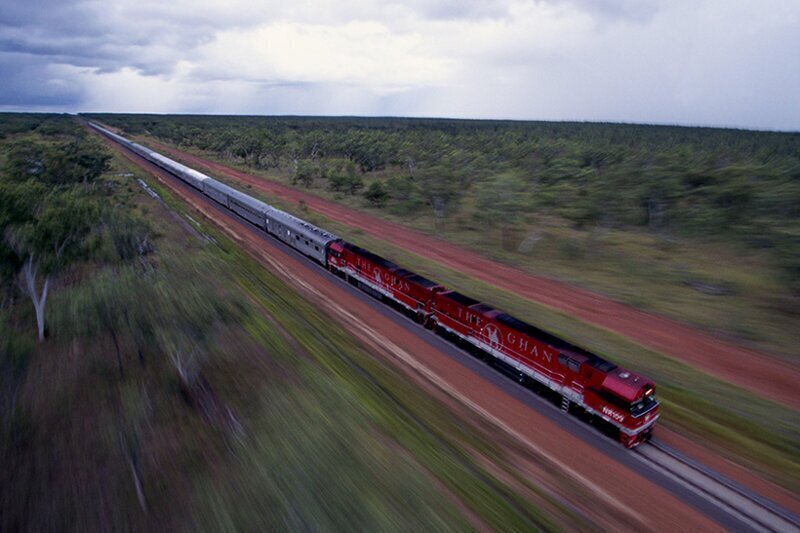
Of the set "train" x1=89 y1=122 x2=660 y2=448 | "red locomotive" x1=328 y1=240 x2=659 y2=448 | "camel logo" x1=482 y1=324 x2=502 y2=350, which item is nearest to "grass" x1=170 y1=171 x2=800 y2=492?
"train" x1=89 y1=122 x2=660 y2=448

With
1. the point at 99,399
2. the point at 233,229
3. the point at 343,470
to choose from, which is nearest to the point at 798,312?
the point at 343,470

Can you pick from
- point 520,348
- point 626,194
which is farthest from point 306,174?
point 520,348

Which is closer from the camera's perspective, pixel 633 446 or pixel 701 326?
pixel 633 446

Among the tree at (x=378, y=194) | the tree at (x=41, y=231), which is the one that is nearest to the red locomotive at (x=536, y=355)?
the tree at (x=41, y=231)

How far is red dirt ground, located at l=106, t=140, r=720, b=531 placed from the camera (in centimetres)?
1466

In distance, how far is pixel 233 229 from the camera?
49.0m

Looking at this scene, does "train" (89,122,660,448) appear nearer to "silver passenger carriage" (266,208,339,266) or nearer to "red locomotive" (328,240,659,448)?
"red locomotive" (328,240,659,448)

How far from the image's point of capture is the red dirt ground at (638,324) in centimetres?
2265

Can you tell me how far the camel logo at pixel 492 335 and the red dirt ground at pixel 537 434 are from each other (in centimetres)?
184

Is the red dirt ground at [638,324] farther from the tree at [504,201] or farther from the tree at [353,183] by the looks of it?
the tree at [353,183]

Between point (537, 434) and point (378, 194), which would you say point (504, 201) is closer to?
point (378, 194)

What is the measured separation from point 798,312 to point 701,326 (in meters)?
6.81

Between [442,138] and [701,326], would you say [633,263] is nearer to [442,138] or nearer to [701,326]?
[701,326]

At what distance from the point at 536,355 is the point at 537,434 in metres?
3.52
